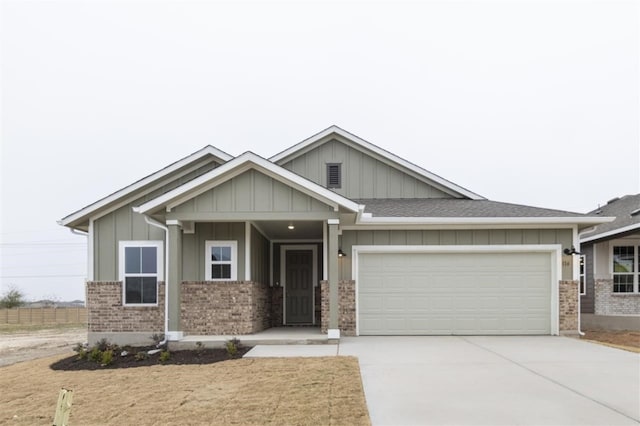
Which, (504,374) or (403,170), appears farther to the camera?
(403,170)

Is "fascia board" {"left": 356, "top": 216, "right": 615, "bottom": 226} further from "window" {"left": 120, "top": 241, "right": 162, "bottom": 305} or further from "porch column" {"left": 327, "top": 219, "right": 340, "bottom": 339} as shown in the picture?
"window" {"left": 120, "top": 241, "right": 162, "bottom": 305}

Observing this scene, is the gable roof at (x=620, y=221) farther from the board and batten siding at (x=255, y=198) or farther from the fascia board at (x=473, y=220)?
the board and batten siding at (x=255, y=198)

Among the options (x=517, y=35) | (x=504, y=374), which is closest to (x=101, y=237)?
(x=504, y=374)

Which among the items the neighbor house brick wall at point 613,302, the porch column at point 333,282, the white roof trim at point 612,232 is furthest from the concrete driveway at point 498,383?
the neighbor house brick wall at point 613,302

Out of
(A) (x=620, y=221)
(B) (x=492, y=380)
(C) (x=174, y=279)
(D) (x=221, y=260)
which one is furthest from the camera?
(A) (x=620, y=221)

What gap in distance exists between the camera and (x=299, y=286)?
48.0 feet

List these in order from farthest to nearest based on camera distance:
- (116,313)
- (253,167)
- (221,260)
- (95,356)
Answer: (116,313), (221,260), (253,167), (95,356)

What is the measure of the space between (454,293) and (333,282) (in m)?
3.28

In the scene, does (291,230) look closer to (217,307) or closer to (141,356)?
(217,307)

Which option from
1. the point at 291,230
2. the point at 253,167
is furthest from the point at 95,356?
the point at 291,230

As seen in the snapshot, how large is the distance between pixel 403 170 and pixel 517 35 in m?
7.89

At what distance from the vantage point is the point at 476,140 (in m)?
42.1

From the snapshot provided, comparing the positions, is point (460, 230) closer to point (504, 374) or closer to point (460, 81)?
point (504, 374)

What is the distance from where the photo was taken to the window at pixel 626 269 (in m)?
15.8
